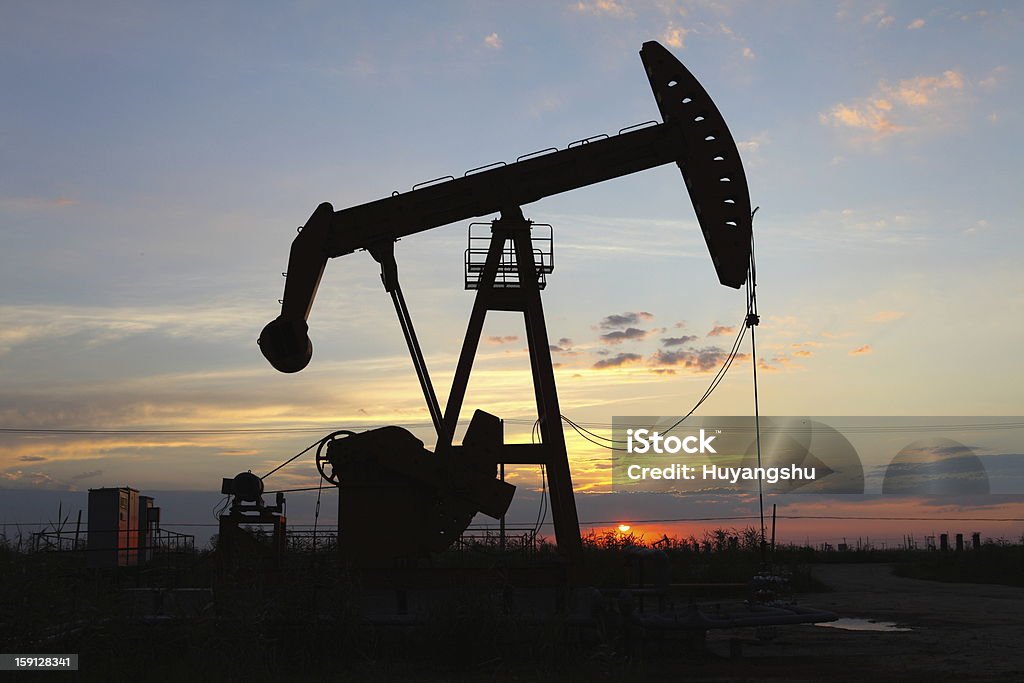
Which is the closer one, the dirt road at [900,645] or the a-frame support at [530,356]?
the dirt road at [900,645]

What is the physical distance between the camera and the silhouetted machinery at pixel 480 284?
12453 mm

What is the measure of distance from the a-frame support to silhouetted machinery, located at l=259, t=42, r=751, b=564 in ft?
0.06

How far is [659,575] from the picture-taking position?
11133mm

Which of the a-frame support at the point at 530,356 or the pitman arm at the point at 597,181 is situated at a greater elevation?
the pitman arm at the point at 597,181

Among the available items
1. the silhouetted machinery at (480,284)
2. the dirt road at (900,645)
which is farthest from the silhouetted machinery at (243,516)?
the dirt road at (900,645)

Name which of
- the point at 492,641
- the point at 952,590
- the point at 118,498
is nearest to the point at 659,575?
the point at 492,641

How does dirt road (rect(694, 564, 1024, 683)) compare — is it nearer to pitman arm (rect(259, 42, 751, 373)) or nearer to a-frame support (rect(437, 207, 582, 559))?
a-frame support (rect(437, 207, 582, 559))

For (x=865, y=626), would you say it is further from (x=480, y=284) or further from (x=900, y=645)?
(x=480, y=284)

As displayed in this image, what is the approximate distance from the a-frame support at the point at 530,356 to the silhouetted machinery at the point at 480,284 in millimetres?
17

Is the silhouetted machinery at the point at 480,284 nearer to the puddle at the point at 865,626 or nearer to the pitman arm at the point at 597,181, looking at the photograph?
the pitman arm at the point at 597,181

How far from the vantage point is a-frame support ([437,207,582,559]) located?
13.8 meters

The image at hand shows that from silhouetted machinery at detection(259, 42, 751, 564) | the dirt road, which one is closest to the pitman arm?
silhouetted machinery at detection(259, 42, 751, 564)

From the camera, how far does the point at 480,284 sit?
14.5 metres

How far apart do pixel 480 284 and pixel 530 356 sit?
135cm
